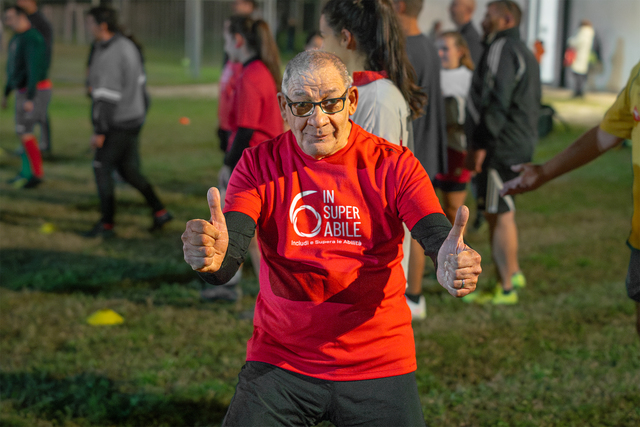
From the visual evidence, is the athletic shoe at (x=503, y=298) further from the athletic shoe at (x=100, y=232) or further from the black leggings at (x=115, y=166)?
the athletic shoe at (x=100, y=232)

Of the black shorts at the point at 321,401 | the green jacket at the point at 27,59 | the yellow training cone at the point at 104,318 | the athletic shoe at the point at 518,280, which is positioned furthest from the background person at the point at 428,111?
the green jacket at the point at 27,59

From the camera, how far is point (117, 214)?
8.18m

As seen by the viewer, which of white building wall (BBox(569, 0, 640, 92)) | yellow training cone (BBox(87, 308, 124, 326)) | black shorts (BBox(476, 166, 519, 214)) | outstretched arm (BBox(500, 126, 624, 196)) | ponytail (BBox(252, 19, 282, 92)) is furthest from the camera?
white building wall (BBox(569, 0, 640, 92))

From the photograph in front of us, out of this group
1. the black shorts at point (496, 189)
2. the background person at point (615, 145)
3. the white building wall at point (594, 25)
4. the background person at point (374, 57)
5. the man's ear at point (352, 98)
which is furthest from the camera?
the white building wall at point (594, 25)

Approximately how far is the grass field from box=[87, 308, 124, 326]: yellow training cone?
0.07 meters

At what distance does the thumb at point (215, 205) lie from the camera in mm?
1990

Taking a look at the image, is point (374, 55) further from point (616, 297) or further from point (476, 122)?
point (616, 297)

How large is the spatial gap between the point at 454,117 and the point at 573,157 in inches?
106

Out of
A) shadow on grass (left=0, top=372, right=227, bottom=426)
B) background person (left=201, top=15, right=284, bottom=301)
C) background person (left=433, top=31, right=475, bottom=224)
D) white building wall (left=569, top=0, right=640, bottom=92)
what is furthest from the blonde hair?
white building wall (left=569, top=0, right=640, bottom=92)

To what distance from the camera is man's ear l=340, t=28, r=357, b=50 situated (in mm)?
3123

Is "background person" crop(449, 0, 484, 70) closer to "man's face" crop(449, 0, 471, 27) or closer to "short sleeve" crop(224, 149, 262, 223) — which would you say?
"man's face" crop(449, 0, 471, 27)

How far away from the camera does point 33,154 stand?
31.0 feet

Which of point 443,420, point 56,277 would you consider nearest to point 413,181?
point 443,420

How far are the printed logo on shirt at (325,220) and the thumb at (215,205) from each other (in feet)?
1.01
